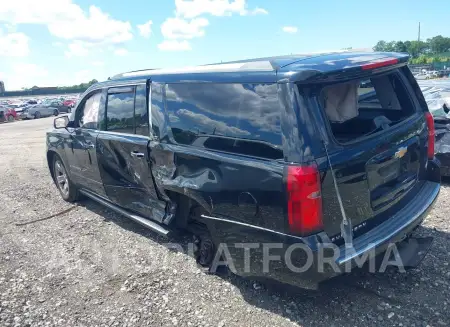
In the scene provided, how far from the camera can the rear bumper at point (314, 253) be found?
273 cm

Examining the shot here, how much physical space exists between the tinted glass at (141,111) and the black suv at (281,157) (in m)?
0.01

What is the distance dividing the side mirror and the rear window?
3.85 m

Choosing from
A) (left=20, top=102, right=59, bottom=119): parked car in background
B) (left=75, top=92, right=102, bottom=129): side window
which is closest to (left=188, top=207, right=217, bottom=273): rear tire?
(left=75, top=92, right=102, bottom=129): side window

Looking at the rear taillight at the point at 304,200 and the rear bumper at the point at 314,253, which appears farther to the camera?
the rear bumper at the point at 314,253

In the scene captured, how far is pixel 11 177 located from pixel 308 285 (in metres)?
7.78

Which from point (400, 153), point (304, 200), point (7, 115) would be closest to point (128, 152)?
point (304, 200)

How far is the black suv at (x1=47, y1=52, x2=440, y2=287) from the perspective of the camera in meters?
2.70

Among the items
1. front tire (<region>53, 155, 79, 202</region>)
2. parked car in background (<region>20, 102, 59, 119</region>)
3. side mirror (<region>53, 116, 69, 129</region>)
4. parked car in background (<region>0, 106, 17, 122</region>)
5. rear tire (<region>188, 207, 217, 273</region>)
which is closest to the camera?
rear tire (<region>188, 207, 217, 273</region>)

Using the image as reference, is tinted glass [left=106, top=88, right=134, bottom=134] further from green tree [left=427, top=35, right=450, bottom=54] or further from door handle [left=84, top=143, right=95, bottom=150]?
green tree [left=427, top=35, right=450, bottom=54]

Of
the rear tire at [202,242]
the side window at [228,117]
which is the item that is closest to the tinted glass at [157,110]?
the side window at [228,117]

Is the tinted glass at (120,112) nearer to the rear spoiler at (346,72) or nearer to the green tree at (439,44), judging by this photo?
the rear spoiler at (346,72)

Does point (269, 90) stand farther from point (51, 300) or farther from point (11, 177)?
point (11, 177)

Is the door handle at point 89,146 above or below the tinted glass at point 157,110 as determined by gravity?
below

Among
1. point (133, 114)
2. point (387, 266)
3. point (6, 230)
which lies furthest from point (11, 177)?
point (387, 266)
